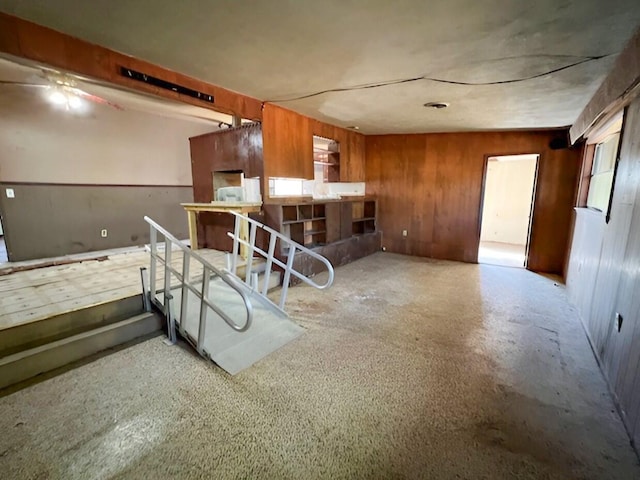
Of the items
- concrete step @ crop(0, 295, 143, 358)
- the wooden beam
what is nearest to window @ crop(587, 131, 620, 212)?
the wooden beam

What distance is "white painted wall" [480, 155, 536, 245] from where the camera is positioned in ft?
24.0

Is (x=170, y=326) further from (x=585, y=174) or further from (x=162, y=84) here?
(x=585, y=174)

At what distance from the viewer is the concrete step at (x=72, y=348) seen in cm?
219

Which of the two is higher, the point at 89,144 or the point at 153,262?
the point at 89,144

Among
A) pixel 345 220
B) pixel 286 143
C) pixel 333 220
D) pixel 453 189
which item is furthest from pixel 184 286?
pixel 453 189

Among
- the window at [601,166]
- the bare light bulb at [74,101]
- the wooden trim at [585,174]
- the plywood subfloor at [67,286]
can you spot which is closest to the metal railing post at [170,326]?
the plywood subfloor at [67,286]

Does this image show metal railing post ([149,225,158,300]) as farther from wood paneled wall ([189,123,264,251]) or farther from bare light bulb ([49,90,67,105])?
bare light bulb ([49,90,67,105])

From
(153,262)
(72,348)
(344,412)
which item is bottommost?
(344,412)

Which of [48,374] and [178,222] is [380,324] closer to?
[48,374]

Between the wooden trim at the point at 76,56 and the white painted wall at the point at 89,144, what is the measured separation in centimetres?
314

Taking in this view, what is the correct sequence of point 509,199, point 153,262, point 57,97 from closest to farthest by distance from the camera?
point 153,262, point 57,97, point 509,199

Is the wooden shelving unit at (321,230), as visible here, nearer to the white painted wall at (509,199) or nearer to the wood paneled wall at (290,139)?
the wood paneled wall at (290,139)

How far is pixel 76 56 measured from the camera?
7.74ft

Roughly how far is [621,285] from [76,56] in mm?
4654
